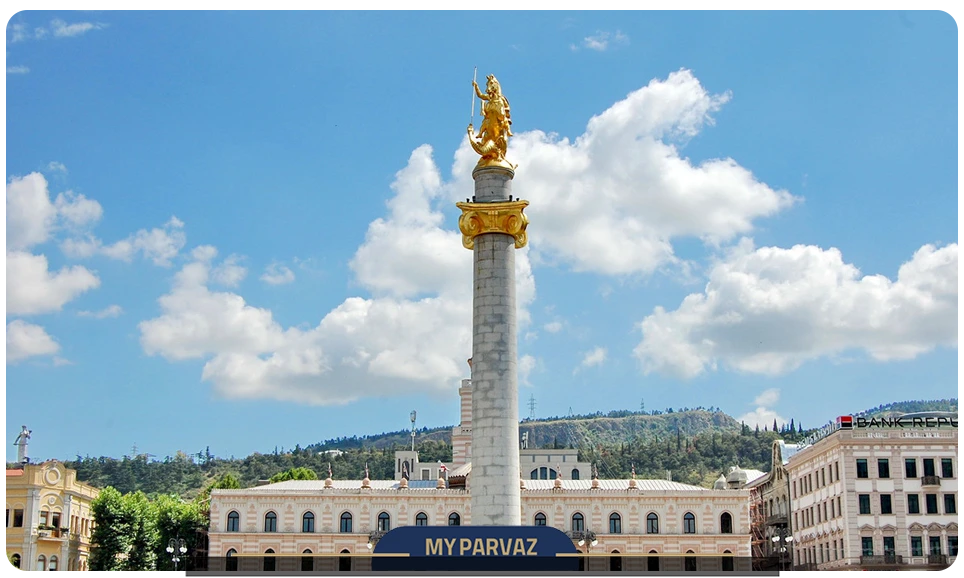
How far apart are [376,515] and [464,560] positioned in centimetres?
4419

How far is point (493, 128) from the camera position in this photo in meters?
41.7

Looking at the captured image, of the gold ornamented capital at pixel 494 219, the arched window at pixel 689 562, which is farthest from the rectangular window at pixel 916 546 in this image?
the gold ornamented capital at pixel 494 219

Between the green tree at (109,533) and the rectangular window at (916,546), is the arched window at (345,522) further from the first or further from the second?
the rectangular window at (916,546)

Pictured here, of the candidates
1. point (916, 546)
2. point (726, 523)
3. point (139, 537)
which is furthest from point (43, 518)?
point (916, 546)

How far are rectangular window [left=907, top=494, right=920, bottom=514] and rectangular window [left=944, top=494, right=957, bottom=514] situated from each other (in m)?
1.56

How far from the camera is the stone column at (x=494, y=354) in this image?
3788cm

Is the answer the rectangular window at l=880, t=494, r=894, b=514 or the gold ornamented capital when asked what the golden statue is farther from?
the rectangular window at l=880, t=494, r=894, b=514

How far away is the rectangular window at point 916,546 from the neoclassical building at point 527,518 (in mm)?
10973

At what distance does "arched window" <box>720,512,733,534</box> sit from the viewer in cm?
7150

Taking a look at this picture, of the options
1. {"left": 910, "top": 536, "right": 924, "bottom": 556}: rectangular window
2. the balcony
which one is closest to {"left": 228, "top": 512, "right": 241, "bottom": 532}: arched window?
the balcony

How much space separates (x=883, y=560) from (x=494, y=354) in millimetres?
36790

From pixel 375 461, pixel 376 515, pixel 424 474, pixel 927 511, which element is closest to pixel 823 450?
pixel 927 511

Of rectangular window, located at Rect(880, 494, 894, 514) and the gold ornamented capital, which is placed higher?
the gold ornamented capital

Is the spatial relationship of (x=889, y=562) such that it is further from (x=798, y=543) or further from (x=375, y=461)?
(x=375, y=461)
